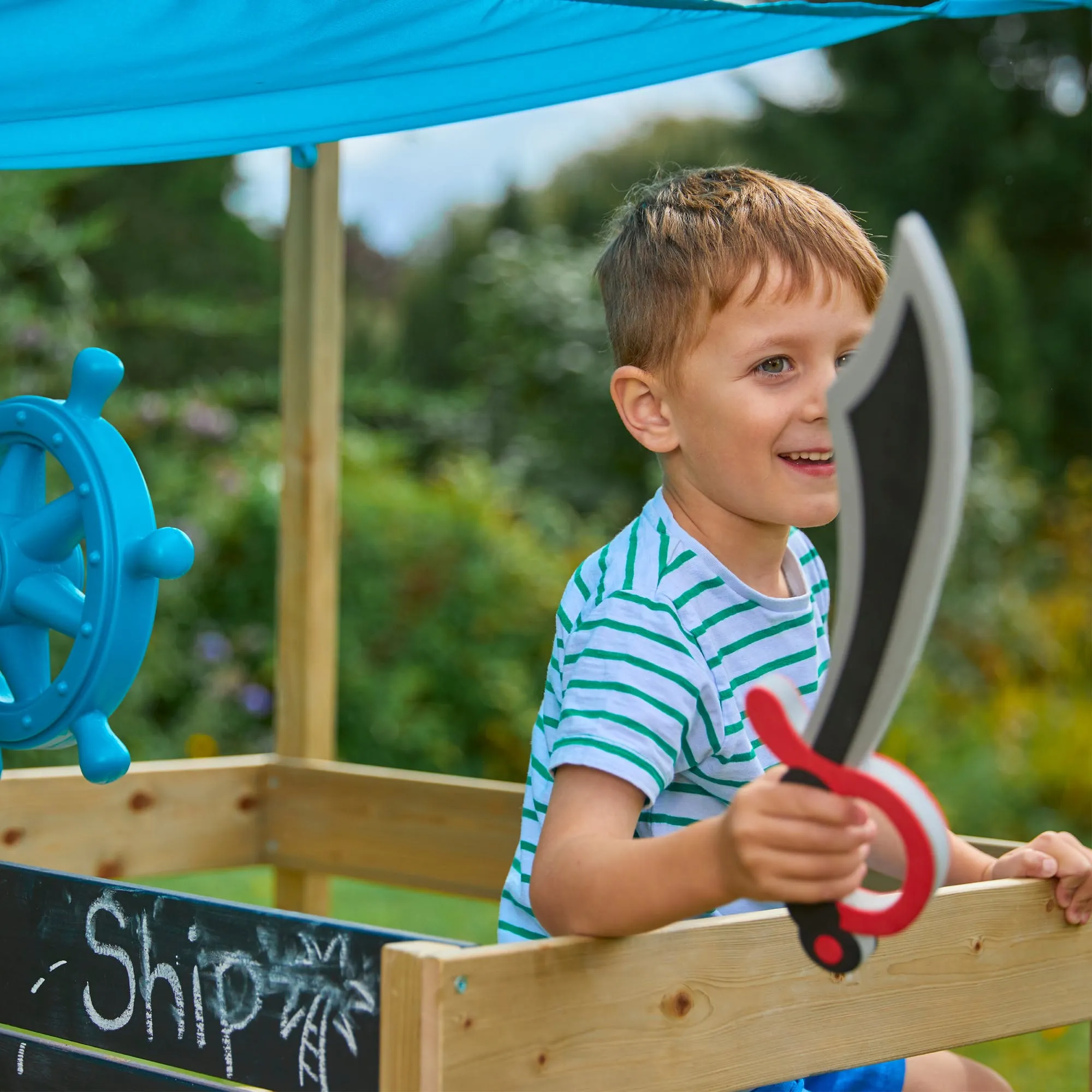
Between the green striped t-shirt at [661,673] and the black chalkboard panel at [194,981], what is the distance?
0.23 meters

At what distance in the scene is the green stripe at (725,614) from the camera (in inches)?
53.2

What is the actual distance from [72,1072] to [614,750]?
1.87 feet

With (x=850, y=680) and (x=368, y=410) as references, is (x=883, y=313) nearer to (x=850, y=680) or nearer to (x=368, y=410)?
(x=850, y=680)

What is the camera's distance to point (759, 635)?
1424 mm

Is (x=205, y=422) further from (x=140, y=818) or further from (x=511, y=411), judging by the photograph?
(x=140, y=818)

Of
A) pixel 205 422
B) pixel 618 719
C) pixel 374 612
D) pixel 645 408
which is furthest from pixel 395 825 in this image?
pixel 205 422

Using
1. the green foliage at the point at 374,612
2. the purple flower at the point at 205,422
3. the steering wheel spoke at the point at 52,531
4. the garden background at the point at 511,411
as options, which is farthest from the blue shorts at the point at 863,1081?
the purple flower at the point at 205,422

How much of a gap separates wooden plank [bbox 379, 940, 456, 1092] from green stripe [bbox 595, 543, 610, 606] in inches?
16.0

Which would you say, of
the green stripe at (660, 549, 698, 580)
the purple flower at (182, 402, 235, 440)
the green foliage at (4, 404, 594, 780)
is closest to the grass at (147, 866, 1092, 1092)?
the green foliage at (4, 404, 594, 780)

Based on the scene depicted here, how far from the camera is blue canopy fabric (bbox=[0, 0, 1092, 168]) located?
1632mm

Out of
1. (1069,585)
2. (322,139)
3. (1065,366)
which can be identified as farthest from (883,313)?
(1065,366)

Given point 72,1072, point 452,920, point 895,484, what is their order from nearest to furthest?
point 895,484 < point 72,1072 < point 452,920

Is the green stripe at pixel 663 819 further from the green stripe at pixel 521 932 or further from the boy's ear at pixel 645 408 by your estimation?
the boy's ear at pixel 645 408

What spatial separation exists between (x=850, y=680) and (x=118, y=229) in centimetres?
665
